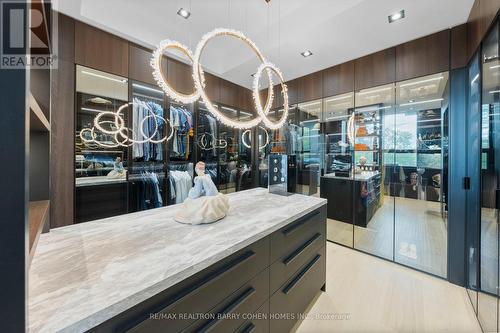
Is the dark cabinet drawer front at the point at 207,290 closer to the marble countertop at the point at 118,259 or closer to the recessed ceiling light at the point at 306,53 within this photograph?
the marble countertop at the point at 118,259

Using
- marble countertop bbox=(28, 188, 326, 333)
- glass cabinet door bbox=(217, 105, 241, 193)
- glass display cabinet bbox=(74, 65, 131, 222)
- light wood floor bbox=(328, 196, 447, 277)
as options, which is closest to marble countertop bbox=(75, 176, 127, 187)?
glass display cabinet bbox=(74, 65, 131, 222)

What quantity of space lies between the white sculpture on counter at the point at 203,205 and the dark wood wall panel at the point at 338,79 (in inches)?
113

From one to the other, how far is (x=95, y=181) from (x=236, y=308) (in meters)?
2.65

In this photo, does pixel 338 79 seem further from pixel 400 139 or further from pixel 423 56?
pixel 400 139

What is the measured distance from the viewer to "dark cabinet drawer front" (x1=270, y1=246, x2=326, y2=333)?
1432mm

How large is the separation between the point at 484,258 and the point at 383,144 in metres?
1.65

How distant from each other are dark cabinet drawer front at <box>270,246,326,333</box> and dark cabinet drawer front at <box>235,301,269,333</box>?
6 cm

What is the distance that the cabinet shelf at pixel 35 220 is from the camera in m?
0.62

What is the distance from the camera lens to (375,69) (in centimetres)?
298

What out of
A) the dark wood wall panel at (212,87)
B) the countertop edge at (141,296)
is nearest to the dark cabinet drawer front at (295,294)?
the countertop edge at (141,296)

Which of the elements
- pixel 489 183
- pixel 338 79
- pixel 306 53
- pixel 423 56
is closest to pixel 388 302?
pixel 489 183

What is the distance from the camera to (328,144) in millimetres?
3625

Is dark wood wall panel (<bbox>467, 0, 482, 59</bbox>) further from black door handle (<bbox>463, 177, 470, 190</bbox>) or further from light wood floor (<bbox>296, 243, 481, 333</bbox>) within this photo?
light wood floor (<bbox>296, 243, 481, 333</bbox>)

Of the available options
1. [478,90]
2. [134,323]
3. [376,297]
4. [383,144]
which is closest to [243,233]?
[134,323]
